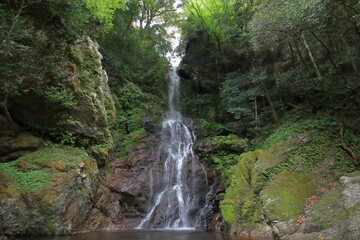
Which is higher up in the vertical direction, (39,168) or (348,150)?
(348,150)

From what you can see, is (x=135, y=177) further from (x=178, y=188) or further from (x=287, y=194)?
(x=287, y=194)

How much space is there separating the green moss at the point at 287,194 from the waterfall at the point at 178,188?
4.26 m

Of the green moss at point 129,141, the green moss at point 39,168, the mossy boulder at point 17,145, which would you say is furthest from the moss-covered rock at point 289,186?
the mossy boulder at point 17,145

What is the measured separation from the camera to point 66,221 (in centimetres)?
944

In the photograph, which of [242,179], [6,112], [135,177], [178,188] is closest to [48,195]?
[6,112]

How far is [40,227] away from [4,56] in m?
6.33

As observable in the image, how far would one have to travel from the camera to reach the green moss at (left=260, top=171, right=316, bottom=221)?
7.99 meters

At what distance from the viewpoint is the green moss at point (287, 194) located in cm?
799

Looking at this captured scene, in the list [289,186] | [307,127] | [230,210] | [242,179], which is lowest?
[230,210]

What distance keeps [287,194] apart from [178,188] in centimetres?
668

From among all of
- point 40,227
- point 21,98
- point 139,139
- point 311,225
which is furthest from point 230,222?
point 21,98

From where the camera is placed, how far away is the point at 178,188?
13906 millimetres

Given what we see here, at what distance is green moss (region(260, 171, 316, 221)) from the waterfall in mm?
4257

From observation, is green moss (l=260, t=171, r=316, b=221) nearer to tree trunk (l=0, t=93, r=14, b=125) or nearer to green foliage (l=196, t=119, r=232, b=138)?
green foliage (l=196, t=119, r=232, b=138)
